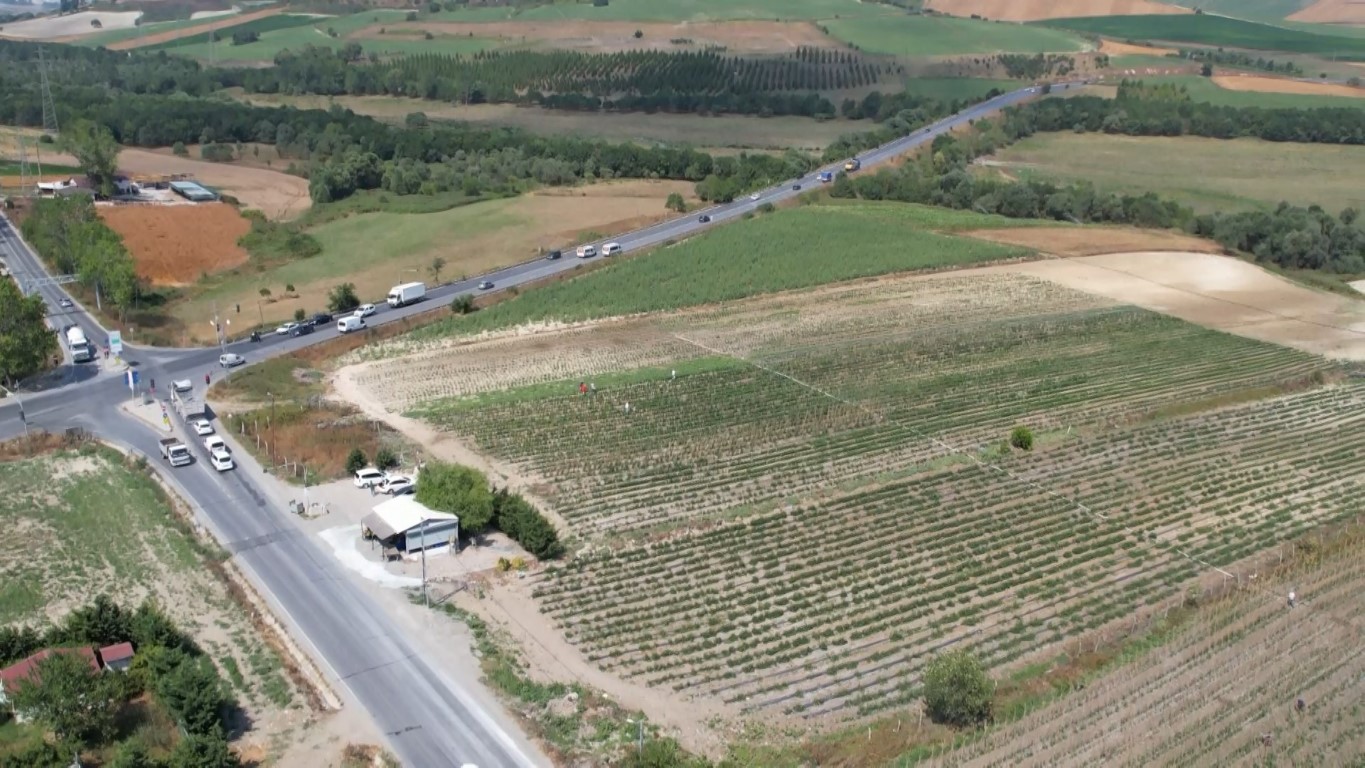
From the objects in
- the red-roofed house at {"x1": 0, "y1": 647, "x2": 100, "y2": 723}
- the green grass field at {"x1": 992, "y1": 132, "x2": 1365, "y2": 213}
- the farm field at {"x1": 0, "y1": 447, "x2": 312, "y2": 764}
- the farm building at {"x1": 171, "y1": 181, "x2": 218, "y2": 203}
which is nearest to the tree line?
the green grass field at {"x1": 992, "y1": 132, "x2": 1365, "y2": 213}

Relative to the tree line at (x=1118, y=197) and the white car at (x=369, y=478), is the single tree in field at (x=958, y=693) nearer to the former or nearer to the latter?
the white car at (x=369, y=478)

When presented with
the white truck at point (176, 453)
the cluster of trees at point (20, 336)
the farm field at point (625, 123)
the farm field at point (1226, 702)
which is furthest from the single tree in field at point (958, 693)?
the farm field at point (625, 123)

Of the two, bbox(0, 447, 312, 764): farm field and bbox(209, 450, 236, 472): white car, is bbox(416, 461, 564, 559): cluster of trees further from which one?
bbox(209, 450, 236, 472): white car

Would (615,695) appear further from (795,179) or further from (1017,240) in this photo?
(795,179)

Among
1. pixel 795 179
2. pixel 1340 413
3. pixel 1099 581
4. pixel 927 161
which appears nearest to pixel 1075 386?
pixel 1340 413

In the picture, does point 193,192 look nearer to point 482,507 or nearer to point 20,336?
point 20,336

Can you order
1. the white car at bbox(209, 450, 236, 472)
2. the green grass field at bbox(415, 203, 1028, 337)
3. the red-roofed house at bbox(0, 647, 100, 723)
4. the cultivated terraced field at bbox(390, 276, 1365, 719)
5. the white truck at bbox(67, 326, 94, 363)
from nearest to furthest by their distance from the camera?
the red-roofed house at bbox(0, 647, 100, 723) < the cultivated terraced field at bbox(390, 276, 1365, 719) < the white car at bbox(209, 450, 236, 472) < the white truck at bbox(67, 326, 94, 363) < the green grass field at bbox(415, 203, 1028, 337)

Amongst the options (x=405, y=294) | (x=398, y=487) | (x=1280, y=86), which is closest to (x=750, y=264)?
(x=405, y=294)

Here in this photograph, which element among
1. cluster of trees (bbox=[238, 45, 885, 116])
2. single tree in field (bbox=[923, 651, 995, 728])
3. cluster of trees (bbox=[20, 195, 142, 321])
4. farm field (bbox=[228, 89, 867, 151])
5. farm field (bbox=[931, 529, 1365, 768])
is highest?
cluster of trees (bbox=[238, 45, 885, 116])
